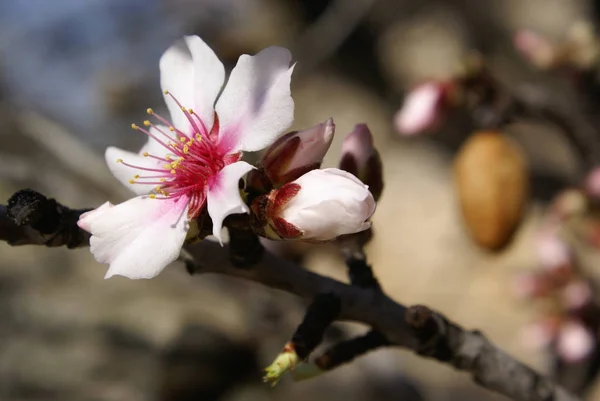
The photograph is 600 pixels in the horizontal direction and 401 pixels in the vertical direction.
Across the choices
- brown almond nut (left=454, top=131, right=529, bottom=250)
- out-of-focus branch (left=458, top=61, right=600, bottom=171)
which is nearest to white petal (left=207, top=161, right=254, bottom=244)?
brown almond nut (left=454, top=131, right=529, bottom=250)

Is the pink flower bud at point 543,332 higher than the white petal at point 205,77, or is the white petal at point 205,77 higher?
the white petal at point 205,77

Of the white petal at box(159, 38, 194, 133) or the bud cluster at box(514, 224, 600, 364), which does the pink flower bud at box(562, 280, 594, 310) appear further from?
the white petal at box(159, 38, 194, 133)

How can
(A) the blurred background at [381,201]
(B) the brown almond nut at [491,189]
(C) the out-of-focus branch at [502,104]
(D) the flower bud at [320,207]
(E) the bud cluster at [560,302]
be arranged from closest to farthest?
(D) the flower bud at [320,207], (B) the brown almond nut at [491,189], (C) the out-of-focus branch at [502,104], (A) the blurred background at [381,201], (E) the bud cluster at [560,302]

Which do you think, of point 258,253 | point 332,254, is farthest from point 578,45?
point 332,254

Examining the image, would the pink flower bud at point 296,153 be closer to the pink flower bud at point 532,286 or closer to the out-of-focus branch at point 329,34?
the pink flower bud at point 532,286

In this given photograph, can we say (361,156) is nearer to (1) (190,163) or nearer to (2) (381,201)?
(1) (190,163)

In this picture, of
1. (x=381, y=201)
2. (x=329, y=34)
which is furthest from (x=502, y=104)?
(x=329, y=34)

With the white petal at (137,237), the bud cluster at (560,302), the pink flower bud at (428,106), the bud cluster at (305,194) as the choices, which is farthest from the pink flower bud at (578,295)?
the white petal at (137,237)
